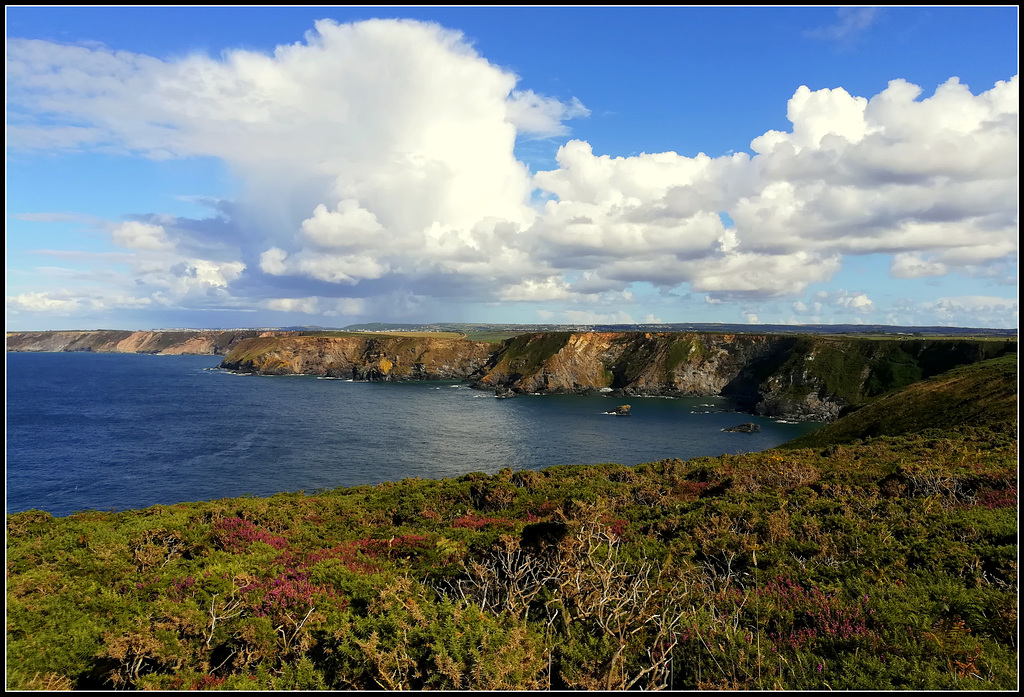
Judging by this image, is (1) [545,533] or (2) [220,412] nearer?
(1) [545,533]

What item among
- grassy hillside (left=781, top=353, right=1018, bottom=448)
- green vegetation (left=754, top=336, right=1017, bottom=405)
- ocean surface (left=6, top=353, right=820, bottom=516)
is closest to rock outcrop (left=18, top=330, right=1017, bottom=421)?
green vegetation (left=754, top=336, right=1017, bottom=405)

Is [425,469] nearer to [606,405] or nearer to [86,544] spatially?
[86,544]

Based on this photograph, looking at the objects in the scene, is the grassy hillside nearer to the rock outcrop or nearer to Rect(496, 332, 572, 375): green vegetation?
the rock outcrop

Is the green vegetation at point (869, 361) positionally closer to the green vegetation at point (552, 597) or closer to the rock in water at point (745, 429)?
the rock in water at point (745, 429)

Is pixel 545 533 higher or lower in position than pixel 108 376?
higher

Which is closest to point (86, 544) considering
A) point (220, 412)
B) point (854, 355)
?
point (220, 412)

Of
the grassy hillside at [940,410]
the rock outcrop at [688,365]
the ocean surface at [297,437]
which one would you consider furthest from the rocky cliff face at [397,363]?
the grassy hillside at [940,410]
